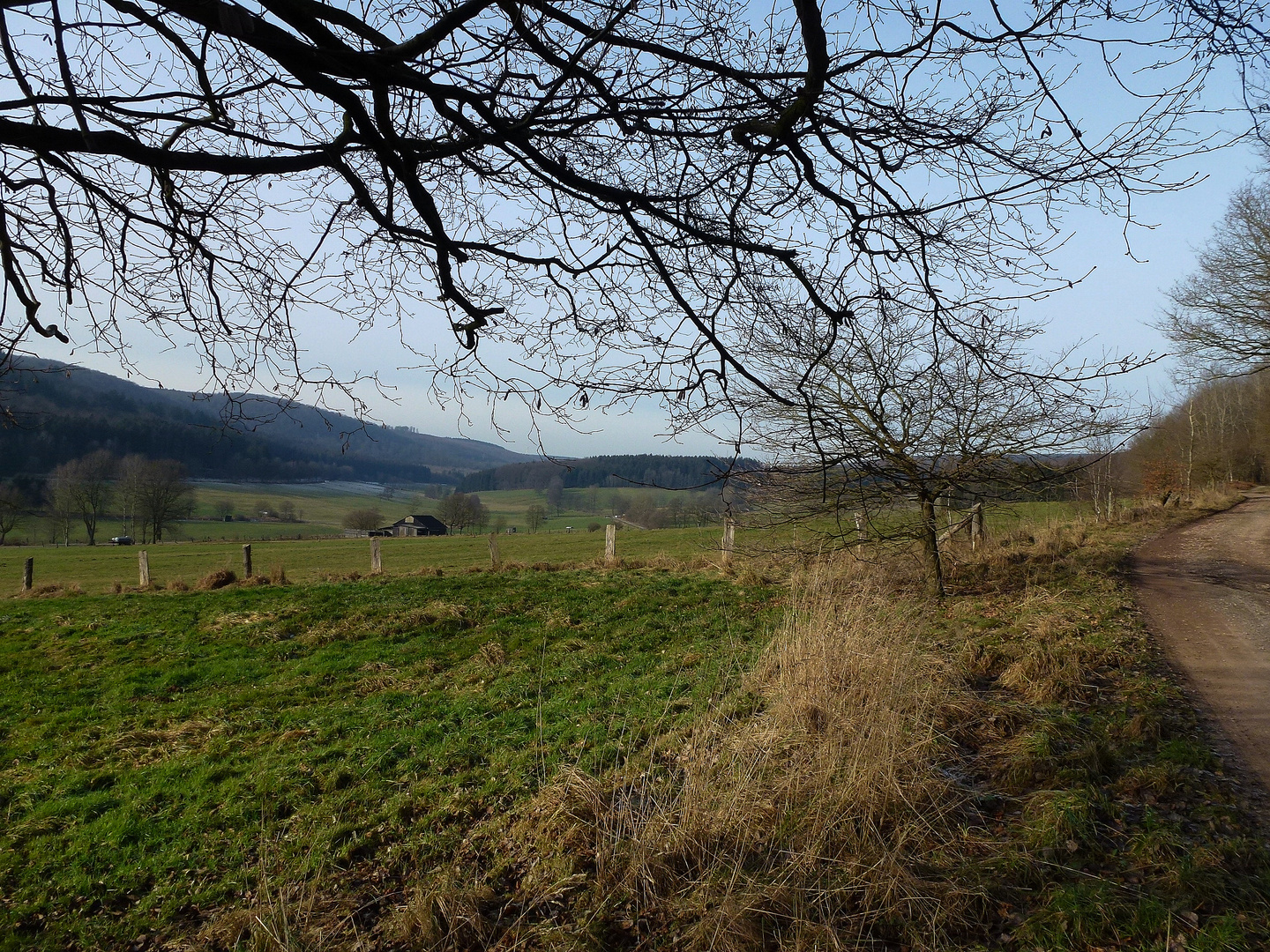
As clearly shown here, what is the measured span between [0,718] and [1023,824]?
10.6m

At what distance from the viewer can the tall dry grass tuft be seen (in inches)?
124

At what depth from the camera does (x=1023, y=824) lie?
12.1 feet

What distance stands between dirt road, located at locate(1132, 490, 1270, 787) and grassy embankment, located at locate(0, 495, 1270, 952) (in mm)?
317

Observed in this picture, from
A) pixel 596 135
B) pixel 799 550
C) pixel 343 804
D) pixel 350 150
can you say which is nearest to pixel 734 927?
pixel 343 804

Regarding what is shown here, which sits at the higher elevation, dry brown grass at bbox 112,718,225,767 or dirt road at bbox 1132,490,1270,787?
dirt road at bbox 1132,490,1270,787

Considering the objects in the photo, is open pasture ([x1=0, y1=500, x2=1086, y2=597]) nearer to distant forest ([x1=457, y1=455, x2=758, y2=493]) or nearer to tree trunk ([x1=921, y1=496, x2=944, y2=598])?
tree trunk ([x1=921, y1=496, x2=944, y2=598])

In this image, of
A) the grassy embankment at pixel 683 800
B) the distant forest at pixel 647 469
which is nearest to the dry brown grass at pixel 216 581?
the grassy embankment at pixel 683 800

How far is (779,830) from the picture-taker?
368cm

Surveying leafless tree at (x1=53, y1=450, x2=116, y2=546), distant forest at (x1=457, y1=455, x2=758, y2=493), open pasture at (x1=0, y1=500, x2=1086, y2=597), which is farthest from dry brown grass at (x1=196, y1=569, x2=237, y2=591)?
leafless tree at (x1=53, y1=450, x2=116, y2=546)

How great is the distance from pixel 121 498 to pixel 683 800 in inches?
2267

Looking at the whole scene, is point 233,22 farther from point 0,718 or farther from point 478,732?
point 0,718

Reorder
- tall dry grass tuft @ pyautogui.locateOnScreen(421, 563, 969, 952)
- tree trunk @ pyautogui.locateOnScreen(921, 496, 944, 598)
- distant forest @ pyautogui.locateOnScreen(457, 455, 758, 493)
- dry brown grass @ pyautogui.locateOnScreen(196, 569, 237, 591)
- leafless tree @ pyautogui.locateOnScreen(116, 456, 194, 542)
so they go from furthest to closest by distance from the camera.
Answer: leafless tree @ pyautogui.locateOnScreen(116, 456, 194, 542)
dry brown grass @ pyautogui.locateOnScreen(196, 569, 237, 591)
tree trunk @ pyautogui.locateOnScreen(921, 496, 944, 598)
distant forest @ pyautogui.locateOnScreen(457, 455, 758, 493)
tall dry grass tuft @ pyautogui.locateOnScreen(421, 563, 969, 952)

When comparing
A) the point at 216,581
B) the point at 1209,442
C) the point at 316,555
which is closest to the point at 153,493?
the point at 316,555

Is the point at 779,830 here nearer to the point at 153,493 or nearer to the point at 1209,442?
the point at 1209,442
